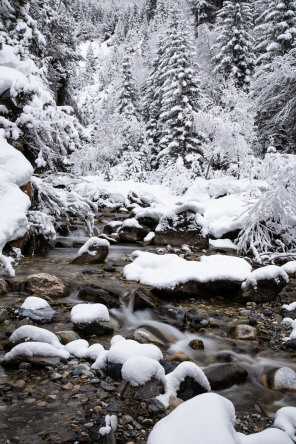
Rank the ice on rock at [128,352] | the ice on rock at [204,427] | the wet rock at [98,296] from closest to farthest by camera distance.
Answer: the ice on rock at [204,427], the ice on rock at [128,352], the wet rock at [98,296]

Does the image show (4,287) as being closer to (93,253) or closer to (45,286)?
(45,286)

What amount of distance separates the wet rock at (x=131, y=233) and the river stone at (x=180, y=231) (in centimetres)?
58

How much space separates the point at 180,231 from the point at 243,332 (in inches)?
218

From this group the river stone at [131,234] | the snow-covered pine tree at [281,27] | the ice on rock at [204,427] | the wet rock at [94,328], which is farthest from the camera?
the snow-covered pine tree at [281,27]

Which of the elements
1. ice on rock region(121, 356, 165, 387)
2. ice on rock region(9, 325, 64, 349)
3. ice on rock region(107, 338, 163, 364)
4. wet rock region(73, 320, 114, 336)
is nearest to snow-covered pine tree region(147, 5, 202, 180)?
wet rock region(73, 320, 114, 336)

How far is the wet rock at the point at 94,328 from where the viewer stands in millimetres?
3783

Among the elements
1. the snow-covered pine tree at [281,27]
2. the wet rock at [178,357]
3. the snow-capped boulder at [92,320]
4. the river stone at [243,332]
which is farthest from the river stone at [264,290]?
the snow-covered pine tree at [281,27]

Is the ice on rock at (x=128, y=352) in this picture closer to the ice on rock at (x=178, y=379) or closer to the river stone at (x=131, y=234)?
the ice on rock at (x=178, y=379)

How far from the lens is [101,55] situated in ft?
259

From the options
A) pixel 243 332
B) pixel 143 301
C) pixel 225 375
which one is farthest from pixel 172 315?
pixel 225 375

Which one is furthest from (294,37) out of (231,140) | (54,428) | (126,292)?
(54,428)

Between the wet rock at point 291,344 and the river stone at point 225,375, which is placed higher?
the river stone at point 225,375

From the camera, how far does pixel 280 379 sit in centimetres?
325

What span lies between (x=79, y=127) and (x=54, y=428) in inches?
351
